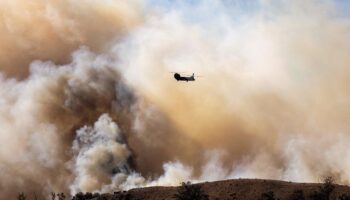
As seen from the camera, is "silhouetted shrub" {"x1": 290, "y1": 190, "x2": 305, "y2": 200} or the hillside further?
the hillside

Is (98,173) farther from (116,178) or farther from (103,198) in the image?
(103,198)

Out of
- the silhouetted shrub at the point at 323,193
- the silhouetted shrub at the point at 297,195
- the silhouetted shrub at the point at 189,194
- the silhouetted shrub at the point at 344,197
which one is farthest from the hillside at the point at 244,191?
the silhouetted shrub at the point at 189,194

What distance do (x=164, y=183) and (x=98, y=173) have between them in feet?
68.1

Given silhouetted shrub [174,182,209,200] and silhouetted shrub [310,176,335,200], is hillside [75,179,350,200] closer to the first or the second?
silhouetted shrub [310,176,335,200]

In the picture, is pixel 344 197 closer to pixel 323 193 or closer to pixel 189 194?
pixel 323 193

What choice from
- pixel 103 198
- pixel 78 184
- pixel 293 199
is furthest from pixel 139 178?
pixel 293 199

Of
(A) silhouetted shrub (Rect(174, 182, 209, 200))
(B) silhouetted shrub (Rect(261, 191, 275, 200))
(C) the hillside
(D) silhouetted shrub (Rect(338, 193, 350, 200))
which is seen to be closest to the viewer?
(D) silhouetted shrub (Rect(338, 193, 350, 200))

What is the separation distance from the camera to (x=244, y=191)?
84.5 metres

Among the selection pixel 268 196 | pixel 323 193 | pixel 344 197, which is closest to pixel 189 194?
pixel 268 196

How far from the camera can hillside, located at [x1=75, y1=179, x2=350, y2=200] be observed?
81.2 metres

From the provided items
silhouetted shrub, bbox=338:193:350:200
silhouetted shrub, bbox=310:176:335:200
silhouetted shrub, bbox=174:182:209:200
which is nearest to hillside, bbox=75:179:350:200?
silhouetted shrub, bbox=310:176:335:200

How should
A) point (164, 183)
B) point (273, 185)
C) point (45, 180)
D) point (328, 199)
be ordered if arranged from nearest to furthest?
point (328, 199), point (273, 185), point (164, 183), point (45, 180)

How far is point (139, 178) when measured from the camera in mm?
166500

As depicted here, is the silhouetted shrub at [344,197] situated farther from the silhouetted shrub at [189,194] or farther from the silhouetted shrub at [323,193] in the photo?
the silhouetted shrub at [189,194]
